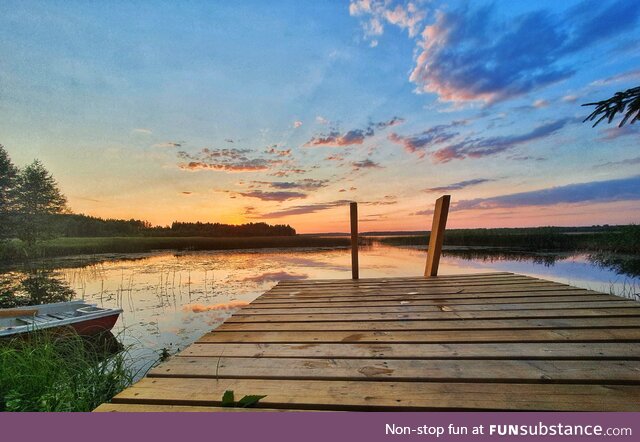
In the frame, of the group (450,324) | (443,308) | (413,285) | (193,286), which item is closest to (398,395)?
(450,324)

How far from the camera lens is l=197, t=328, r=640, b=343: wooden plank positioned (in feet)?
5.89

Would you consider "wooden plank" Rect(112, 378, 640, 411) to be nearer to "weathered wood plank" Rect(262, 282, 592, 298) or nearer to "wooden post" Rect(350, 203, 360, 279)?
"weathered wood plank" Rect(262, 282, 592, 298)

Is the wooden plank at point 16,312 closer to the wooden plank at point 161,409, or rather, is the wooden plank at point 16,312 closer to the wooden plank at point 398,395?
the wooden plank at point 161,409

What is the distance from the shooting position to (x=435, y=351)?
1644 millimetres

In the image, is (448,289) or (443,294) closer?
(443,294)

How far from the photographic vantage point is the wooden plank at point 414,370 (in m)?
1.30

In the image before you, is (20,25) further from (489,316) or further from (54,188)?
(54,188)

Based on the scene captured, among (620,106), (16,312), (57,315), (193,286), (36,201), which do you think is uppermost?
(36,201)

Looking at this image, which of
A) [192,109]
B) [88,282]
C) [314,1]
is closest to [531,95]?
[314,1]

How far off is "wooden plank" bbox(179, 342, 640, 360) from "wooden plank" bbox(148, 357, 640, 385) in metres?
0.06

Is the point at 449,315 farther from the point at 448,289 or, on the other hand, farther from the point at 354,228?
the point at 354,228

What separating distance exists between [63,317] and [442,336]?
6304 mm

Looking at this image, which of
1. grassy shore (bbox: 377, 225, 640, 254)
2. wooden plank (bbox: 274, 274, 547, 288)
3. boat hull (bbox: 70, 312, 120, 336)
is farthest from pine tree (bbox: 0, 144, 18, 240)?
grassy shore (bbox: 377, 225, 640, 254)
